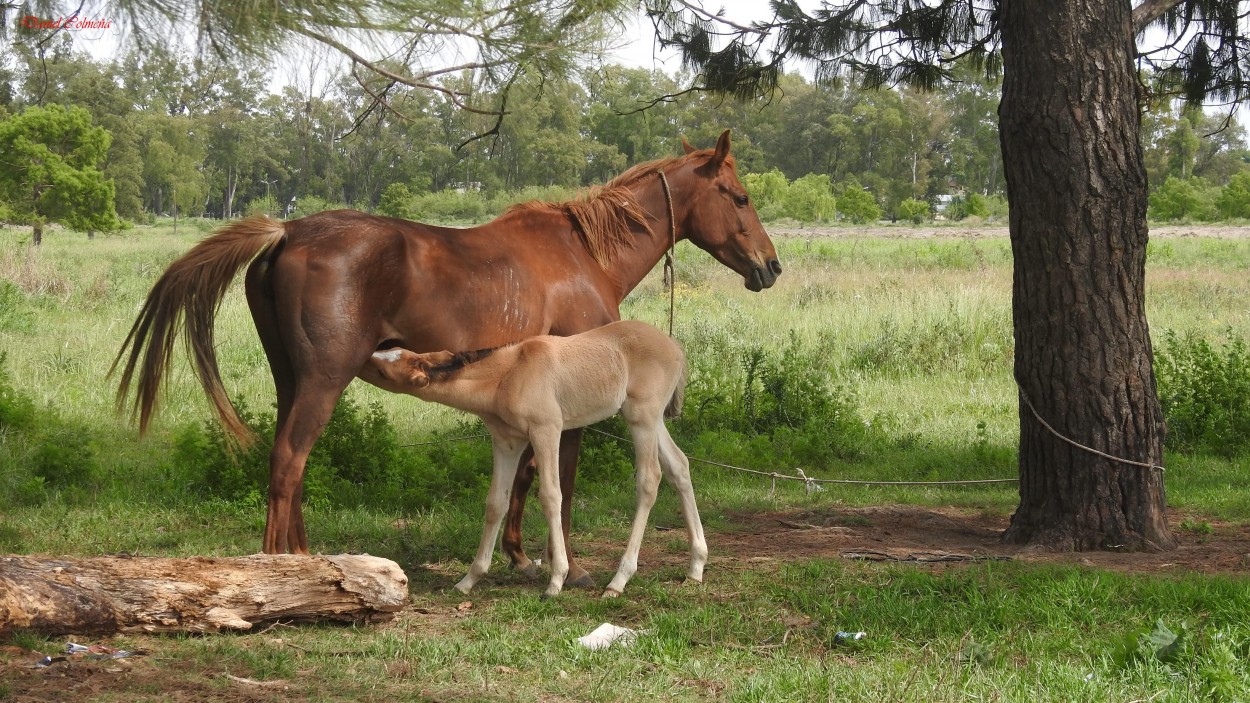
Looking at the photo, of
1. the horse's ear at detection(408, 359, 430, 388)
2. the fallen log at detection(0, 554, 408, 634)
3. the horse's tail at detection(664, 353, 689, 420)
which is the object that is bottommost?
the fallen log at detection(0, 554, 408, 634)

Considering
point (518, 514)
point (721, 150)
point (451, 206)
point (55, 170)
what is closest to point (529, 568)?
point (518, 514)

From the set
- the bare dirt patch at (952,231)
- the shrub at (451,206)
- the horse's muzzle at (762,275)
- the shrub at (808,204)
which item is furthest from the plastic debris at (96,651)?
the shrub at (808,204)

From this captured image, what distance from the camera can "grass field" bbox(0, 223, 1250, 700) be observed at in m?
4.11

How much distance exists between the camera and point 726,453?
954 centimetres

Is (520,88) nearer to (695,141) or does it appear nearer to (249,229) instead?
(249,229)

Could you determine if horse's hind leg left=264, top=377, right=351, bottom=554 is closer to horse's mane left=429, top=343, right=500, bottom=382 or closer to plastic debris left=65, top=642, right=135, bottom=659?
horse's mane left=429, top=343, right=500, bottom=382

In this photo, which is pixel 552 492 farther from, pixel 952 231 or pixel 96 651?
pixel 952 231

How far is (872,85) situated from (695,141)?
1714 inches

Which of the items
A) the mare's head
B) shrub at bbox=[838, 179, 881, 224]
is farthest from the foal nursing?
shrub at bbox=[838, 179, 881, 224]

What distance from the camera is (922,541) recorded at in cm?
692

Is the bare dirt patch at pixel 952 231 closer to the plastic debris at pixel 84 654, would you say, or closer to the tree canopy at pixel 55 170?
the tree canopy at pixel 55 170

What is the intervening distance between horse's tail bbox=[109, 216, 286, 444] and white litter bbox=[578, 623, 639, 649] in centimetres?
229

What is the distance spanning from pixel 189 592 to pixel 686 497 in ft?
8.57

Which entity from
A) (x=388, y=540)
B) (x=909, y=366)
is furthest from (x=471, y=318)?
(x=909, y=366)
